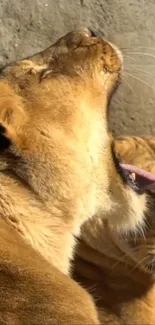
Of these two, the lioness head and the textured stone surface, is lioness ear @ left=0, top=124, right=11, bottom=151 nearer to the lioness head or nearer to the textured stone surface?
the lioness head

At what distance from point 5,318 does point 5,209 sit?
1.36ft

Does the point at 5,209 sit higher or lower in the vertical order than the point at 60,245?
higher

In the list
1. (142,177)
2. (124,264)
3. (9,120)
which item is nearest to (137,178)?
(142,177)

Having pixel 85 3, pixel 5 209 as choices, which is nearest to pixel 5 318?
pixel 5 209

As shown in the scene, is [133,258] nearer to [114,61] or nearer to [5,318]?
[114,61]

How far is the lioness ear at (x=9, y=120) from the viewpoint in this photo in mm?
2676

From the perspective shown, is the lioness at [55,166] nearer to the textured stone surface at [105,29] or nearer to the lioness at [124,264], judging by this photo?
the lioness at [124,264]

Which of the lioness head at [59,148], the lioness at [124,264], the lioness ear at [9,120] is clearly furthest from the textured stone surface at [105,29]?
the lioness ear at [9,120]

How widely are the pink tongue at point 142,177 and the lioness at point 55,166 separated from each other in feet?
0.44

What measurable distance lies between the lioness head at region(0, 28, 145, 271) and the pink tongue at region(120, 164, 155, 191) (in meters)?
0.13

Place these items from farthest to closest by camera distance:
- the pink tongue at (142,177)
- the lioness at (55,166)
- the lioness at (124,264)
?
the lioness at (124,264) → the pink tongue at (142,177) → the lioness at (55,166)

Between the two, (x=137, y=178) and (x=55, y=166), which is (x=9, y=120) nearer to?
(x=55, y=166)

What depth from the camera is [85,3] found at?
4430 millimetres

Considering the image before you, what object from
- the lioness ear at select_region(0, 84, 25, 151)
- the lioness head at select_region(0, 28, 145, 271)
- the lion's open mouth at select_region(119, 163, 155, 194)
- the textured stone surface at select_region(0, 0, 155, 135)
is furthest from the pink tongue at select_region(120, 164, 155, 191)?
the textured stone surface at select_region(0, 0, 155, 135)
